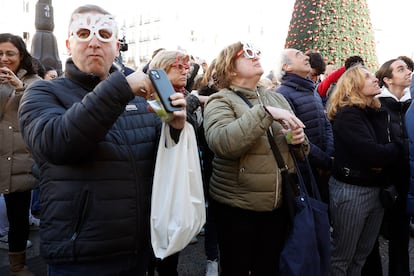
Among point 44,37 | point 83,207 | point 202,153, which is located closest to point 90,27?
point 83,207

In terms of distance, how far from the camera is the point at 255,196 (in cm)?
238

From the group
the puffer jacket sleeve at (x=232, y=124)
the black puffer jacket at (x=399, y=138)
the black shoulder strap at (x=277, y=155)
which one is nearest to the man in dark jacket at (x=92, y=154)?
the puffer jacket sleeve at (x=232, y=124)

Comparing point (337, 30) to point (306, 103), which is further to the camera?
point (337, 30)

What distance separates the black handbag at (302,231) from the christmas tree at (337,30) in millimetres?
5903

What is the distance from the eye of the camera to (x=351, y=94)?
3074 mm

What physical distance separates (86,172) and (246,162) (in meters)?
1.07

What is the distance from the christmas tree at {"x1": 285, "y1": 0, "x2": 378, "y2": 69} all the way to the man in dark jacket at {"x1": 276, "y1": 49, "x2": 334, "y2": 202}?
4.34 meters

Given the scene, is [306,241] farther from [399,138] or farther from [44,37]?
[44,37]

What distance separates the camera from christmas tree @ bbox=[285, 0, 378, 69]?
773cm

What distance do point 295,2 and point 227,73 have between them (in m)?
6.45

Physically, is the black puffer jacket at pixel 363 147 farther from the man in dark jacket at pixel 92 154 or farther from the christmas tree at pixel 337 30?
the christmas tree at pixel 337 30

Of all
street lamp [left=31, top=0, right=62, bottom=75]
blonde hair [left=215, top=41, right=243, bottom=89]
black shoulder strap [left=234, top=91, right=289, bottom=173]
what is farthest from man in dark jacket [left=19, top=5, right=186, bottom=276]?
street lamp [left=31, top=0, right=62, bottom=75]

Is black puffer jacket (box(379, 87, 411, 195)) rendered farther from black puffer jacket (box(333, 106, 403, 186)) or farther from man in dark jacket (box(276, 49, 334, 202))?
man in dark jacket (box(276, 49, 334, 202))

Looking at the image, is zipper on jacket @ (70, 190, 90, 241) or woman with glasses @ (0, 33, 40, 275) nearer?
zipper on jacket @ (70, 190, 90, 241)
